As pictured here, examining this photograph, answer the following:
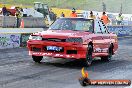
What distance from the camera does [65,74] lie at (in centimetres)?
982

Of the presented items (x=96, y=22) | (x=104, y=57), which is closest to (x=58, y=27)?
(x=96, y=22)

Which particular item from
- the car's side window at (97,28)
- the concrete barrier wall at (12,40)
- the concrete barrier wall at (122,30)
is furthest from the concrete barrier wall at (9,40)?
the concrete barrier wall at (122,30)

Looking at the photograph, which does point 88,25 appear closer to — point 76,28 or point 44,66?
point 76,28

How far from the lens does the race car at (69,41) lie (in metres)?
11.0

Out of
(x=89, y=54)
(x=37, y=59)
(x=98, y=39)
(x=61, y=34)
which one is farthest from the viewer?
(x=98, y=39)

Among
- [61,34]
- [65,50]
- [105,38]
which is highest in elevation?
[61,34]

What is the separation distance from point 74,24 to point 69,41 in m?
1.42

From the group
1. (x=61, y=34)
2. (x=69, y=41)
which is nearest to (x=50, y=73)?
(x=69, y=41)

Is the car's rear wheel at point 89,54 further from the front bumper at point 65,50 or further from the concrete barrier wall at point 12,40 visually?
the concrete barrier wall at point 12,40

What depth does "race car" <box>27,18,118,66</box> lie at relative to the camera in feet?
36.1

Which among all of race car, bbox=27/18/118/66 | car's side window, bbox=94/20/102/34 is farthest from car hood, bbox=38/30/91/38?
car's side window, bbox=94/20/102/34

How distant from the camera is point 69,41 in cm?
1101

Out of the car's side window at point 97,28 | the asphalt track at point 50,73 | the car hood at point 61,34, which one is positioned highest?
the car's side window at point 97,28

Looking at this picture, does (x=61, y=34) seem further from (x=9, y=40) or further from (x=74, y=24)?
(x=9, y=40)
